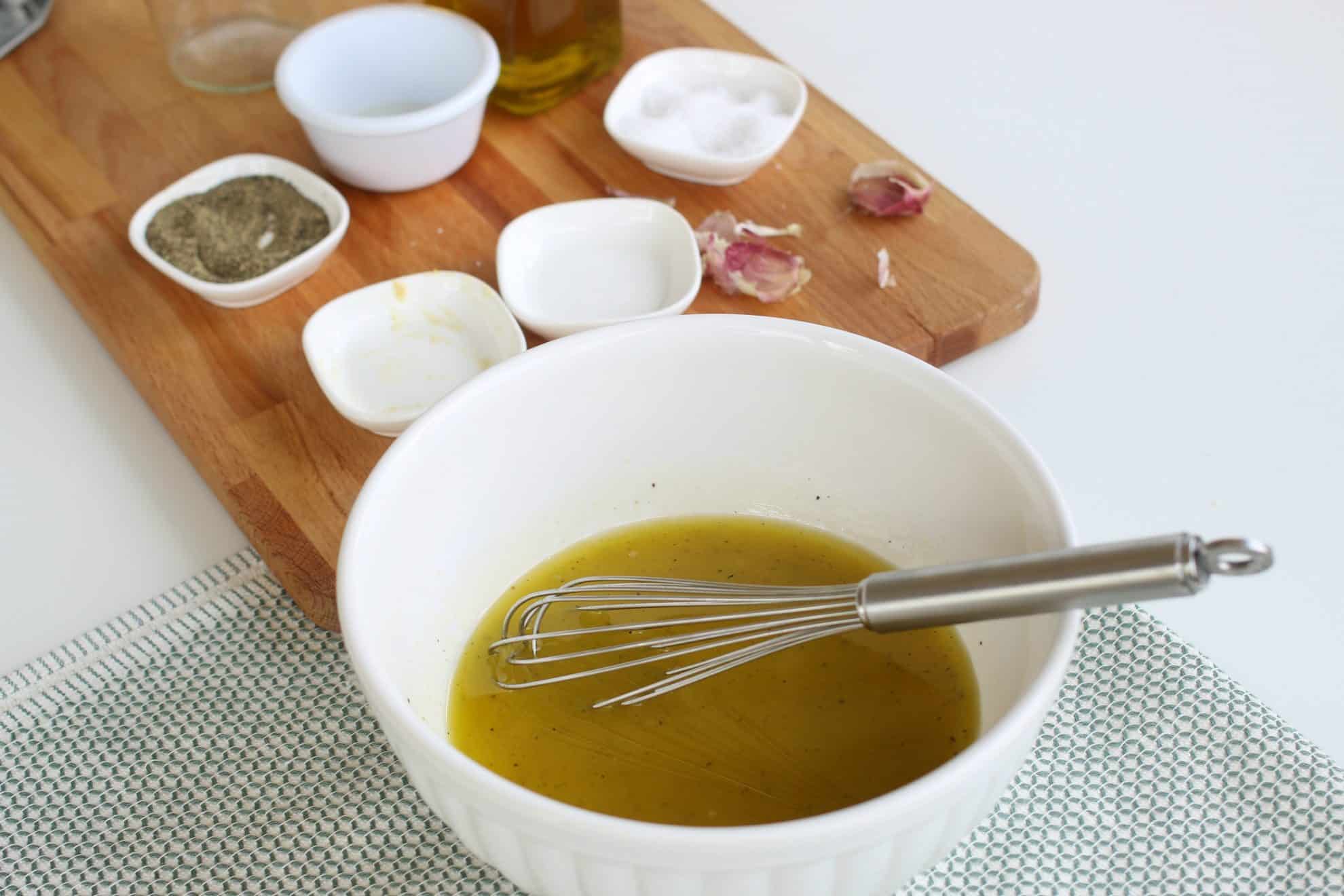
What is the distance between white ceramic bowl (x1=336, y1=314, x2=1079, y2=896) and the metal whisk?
42 mm

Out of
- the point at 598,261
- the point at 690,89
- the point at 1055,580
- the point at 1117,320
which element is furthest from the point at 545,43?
the point at 1055,580

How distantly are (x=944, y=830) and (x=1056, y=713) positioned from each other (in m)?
0.30

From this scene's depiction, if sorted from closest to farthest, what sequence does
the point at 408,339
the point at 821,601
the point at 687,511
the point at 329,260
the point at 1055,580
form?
the point at 1055,580, the point at 821,601, the point at 687,511, the point at 408,339, the point at 329,260

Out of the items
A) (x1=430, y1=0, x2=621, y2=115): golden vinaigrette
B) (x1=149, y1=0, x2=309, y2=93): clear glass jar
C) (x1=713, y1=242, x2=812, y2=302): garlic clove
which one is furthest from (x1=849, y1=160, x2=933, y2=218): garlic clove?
(x1=149, y1=0, x2=309, y2=93): clear glass jar

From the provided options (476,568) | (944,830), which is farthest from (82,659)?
(944,830)

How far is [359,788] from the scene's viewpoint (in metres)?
0.85

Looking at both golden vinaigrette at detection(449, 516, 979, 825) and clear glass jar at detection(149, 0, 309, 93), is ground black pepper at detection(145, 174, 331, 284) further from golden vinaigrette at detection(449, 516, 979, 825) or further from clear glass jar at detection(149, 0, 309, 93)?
golden vinaigrette at detection(449, 516, 979, 825)

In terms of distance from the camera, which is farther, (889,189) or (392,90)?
(392,90)

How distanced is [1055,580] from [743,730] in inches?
8.3

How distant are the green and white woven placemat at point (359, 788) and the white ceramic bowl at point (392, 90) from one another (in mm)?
505

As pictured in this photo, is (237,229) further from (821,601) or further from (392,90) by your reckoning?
(821,601)

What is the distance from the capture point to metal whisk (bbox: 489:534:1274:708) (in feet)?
1.77

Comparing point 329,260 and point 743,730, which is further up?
point 743,730

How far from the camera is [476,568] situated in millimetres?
792
